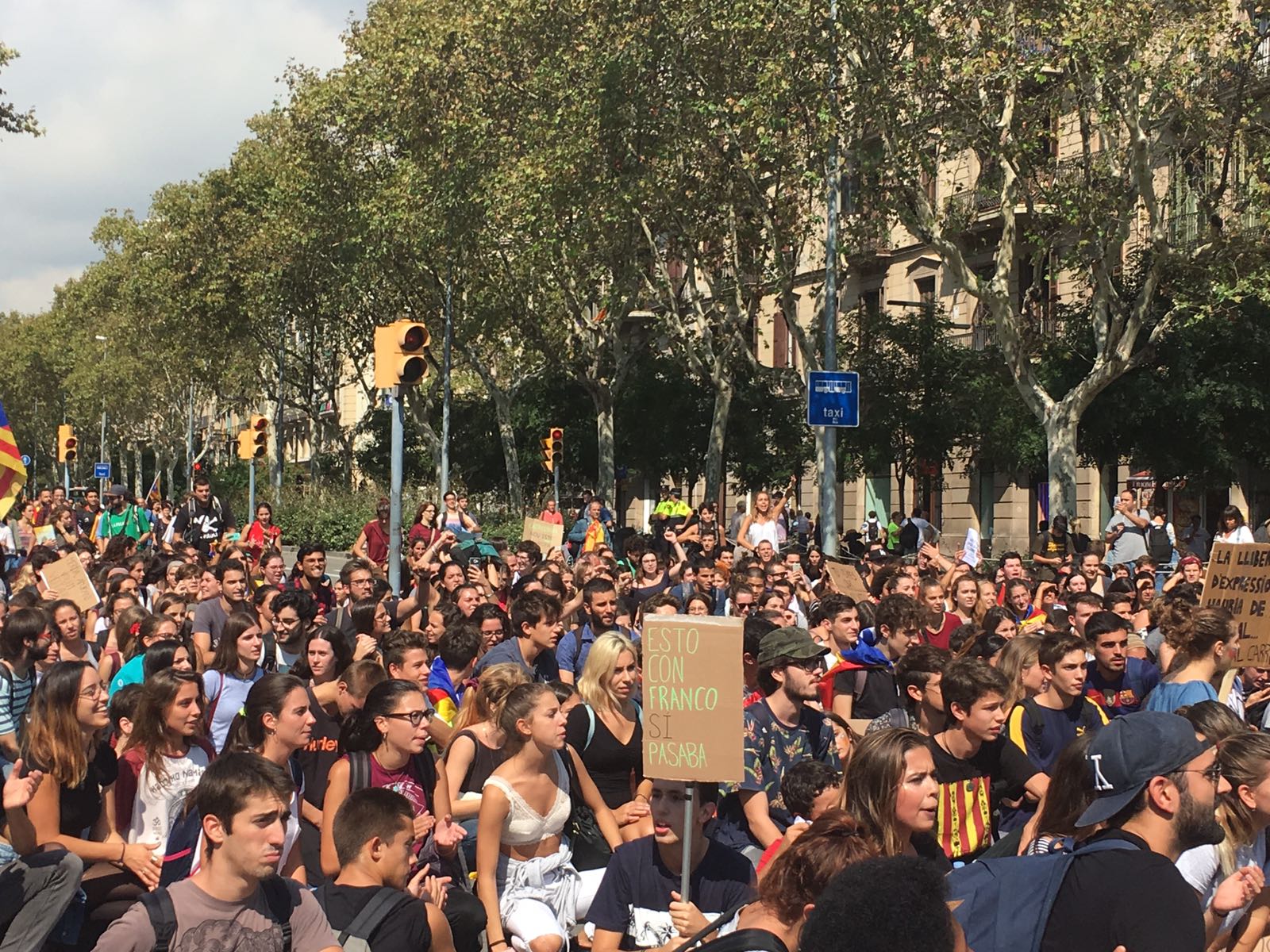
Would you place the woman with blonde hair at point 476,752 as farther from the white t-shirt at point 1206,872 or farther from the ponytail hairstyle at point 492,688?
the white t-shirt at point 1206,872

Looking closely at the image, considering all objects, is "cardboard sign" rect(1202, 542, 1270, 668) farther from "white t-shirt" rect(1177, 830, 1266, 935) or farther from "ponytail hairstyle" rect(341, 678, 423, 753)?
"ponytail hairstyle" rect(341, 678, 423, 753)

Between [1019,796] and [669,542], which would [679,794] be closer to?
[1019,796]

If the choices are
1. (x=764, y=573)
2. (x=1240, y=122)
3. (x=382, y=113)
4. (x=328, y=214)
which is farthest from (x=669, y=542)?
(x=328, y=214)

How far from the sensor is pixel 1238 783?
15.9 ft

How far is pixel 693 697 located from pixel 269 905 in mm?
1777

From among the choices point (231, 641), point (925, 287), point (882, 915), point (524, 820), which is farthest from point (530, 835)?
point (925, 287)

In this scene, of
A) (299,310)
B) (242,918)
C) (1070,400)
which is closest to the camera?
(242,918)

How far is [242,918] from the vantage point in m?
4.21

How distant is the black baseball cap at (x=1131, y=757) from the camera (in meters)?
3.62

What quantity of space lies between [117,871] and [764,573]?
7.47 m

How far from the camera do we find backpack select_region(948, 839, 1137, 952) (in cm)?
340

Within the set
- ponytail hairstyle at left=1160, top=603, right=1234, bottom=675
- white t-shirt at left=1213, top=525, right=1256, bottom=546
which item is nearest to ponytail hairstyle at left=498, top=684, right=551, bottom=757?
ponytail hairstyle at left=1160, top=603, right=1234, bottom=675

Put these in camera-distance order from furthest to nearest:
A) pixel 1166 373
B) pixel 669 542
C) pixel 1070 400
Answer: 1. pixel 1166 373
2. pixel 1070 400
3. pixel 669 542

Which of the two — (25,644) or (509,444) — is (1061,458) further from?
(25,644)
